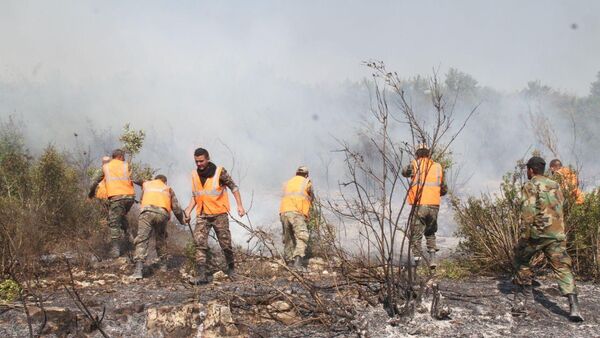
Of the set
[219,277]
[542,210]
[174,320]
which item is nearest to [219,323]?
[174,320]

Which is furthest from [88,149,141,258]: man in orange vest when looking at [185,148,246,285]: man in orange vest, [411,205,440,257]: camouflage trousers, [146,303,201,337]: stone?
[411,205,440,257]: camouflage trousers

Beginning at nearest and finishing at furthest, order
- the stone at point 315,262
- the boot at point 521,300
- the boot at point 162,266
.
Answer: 1. the boot at point 521,300
2. the boot at point 162,266
3. the stone at point 315,262

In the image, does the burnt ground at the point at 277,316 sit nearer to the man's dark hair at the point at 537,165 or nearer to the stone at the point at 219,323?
the stone at the point at 219,323

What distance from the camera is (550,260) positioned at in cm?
393

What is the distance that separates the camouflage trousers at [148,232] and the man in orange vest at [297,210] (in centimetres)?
169

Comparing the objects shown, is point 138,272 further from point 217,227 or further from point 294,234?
point 294,234

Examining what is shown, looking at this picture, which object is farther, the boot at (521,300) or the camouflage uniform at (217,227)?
the camouflage uniform at (217,227)

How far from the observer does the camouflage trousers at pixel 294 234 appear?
21.1 ft

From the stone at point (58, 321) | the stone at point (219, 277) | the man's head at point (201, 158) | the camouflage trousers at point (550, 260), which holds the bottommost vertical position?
the stone at point (58, 321)

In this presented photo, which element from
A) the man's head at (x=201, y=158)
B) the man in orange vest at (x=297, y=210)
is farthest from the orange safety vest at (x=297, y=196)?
the man's head at (x=201, y=158)

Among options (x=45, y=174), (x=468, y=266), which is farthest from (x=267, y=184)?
(x=468, y=266)

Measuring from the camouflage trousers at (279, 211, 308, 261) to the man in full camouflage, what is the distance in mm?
2982

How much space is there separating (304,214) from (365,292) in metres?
2.47

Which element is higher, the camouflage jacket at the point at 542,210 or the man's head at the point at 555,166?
the man's head at the point at 555,166
